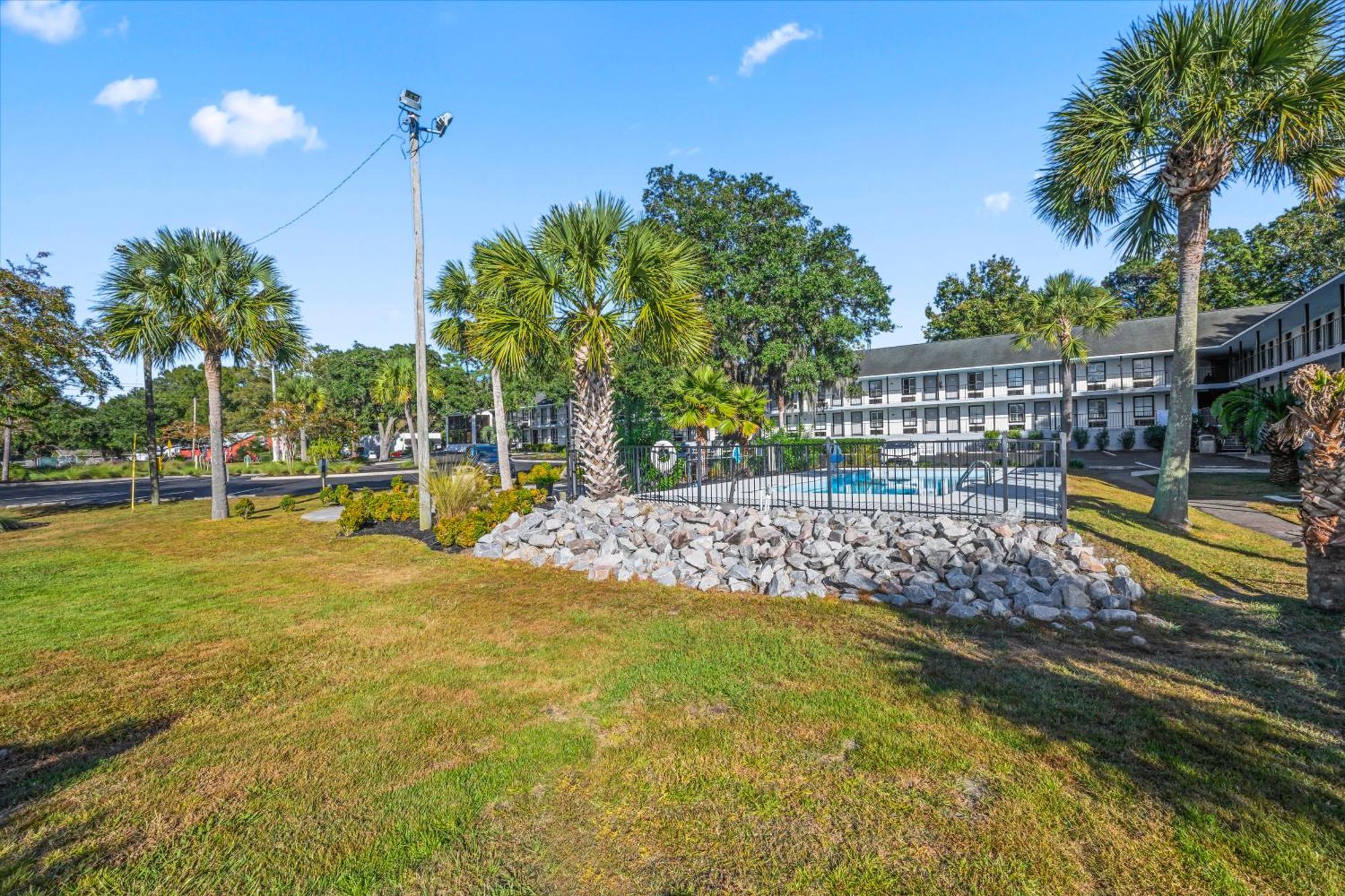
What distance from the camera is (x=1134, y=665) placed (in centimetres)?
484

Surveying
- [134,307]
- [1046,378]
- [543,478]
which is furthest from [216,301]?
[1046,378]

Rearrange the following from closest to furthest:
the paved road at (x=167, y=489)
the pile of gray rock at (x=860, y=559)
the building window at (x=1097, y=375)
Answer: the pile of gray rock at (x=860, y=559), the paved road at (x=167, y=489), the building window at (x=1097, y=375)

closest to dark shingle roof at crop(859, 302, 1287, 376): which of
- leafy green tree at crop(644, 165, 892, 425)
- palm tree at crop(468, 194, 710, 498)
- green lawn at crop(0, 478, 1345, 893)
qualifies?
leafy green tree at crop(644, 165, 892, 425)

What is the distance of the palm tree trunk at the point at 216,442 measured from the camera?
15.2 meters

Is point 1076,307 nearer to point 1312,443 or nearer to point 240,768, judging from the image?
point 1312,443

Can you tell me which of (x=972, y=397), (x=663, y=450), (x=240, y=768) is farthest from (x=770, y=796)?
(x=972, y=397)

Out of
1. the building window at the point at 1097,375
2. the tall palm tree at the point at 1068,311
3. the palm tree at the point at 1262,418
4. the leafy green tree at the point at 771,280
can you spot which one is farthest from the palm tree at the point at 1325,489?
the building window at the point at 1097,375

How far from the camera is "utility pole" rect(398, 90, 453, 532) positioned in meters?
11.9

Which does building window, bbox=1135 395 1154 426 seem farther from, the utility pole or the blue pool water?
the utility pole

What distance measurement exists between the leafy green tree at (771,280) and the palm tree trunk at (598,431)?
1212 cm

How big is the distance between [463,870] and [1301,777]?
13.8 feet

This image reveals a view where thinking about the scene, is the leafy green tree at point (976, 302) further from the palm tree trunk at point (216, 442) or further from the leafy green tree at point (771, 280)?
the palm tree trunk at point (216, 442)

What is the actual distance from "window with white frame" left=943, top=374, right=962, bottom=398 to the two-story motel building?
5 cm

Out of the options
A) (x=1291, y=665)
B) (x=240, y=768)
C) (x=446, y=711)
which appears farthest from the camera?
(x=1291, y=665)
